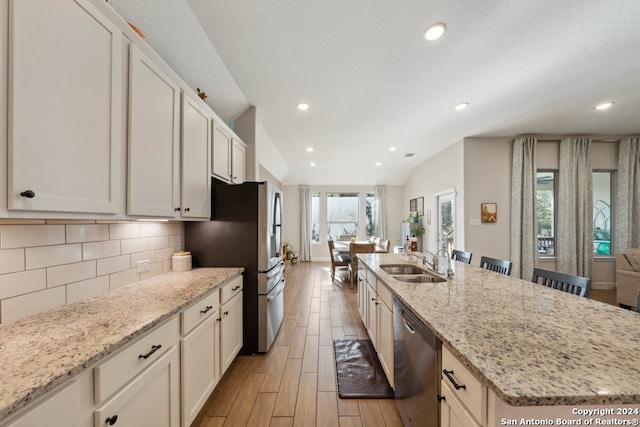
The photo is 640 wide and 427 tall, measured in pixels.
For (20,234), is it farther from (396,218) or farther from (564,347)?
(396,218)

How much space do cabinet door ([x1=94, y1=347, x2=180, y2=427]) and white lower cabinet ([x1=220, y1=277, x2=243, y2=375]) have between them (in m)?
0.56

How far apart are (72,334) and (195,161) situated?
4.48ft

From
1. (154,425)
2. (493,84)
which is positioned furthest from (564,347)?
(493,84)

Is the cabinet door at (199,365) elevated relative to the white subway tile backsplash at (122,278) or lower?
lower

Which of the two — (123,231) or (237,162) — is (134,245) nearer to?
(123,231)

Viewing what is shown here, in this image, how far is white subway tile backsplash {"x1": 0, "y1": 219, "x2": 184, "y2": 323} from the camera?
1.06 meters

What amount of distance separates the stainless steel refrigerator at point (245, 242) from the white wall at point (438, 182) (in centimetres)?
388

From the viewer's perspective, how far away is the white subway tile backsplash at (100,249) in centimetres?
139

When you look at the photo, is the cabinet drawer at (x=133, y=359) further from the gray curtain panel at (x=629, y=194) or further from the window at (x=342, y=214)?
the gray curtain panel at (x=629, y=194)

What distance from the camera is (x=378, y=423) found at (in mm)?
1600

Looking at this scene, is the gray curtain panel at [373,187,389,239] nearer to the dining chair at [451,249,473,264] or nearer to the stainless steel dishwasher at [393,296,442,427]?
the dining chair at [451,249,473,264]

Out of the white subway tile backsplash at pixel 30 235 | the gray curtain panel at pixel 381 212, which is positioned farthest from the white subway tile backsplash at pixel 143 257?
the gray curtain panel at pixel 381 212

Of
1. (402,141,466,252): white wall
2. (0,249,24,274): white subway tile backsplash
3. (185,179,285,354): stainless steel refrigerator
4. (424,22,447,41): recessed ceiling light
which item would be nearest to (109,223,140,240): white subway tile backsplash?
(0,249,24,274): white subway tile backsplash

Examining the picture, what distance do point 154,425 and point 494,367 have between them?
58.1 inches
